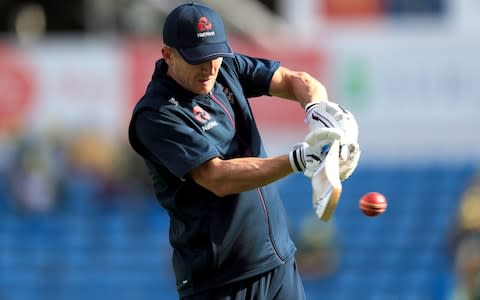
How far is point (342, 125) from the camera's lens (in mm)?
4008

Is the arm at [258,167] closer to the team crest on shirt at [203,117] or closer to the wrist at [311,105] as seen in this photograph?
the team crest on shirt at [203,117]

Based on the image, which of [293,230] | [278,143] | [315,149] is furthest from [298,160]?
[278,143]

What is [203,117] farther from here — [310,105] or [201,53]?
[310,105]

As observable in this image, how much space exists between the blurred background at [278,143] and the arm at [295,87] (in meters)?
6.85

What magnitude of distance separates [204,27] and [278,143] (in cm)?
828

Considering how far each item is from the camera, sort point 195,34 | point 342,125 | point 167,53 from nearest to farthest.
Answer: point 342,125, point 195,34, point 167,53

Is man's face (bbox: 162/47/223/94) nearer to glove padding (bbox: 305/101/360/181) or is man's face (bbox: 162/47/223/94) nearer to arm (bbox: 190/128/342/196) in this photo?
arm (bbox: 190/128/342/196)

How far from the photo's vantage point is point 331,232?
11695 millimetres

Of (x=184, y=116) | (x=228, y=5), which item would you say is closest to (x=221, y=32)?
(x=184, y=116)

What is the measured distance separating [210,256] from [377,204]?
723 mm

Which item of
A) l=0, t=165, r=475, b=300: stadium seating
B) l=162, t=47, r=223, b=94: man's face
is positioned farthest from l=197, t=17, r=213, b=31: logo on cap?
l=0, t=165, r=475, b=300: stadium seating

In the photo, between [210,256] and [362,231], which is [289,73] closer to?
[210,256]

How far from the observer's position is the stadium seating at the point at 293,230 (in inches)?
457

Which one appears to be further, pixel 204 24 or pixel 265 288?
pixel 265 288
